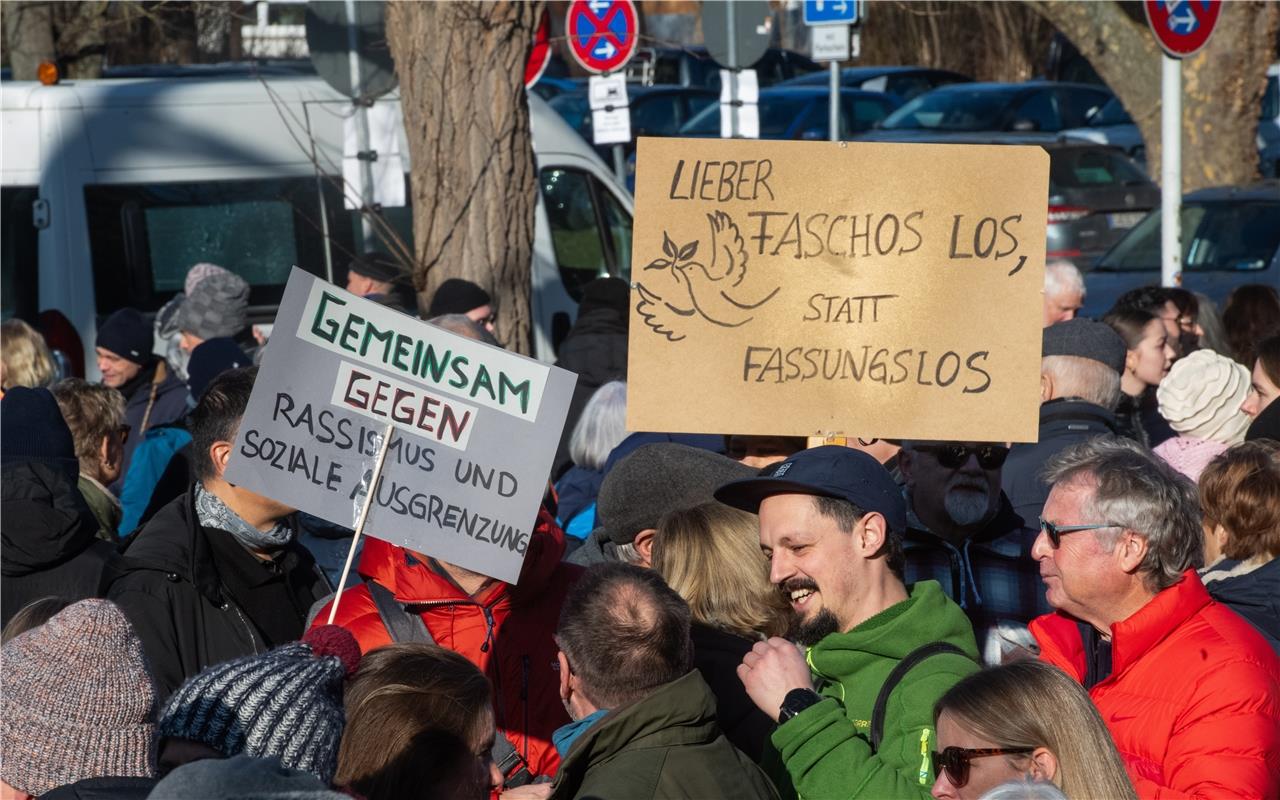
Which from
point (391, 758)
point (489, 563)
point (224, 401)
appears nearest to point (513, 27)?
point (224, 401)

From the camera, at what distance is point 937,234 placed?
401cm

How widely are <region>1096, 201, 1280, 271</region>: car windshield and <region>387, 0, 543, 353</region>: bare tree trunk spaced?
634 cm

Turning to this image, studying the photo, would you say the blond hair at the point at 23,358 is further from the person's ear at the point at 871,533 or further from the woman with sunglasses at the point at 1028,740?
the woman with sunglasses at the point at 1028,740

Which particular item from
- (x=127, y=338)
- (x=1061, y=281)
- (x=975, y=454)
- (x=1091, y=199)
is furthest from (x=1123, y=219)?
(x=975, y=454)

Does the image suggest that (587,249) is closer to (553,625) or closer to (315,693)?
(553,625)

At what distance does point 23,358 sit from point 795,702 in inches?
185

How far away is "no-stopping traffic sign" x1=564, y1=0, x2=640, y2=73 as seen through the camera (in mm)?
12594

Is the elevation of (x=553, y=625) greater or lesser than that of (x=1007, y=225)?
lesser

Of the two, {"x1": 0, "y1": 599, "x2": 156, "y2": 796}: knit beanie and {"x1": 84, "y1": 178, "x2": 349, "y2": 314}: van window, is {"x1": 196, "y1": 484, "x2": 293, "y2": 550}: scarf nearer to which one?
{"x1": 0, "y1": 599, "x2": 156, "y2": 796}: knit beanie

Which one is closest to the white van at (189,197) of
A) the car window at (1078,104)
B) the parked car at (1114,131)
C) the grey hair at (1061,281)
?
the grey hair at (1061,281)

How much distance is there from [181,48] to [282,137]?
697 inches

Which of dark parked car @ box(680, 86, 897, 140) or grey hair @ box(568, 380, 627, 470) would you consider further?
dark parked car @ box(680, 86, 897, 140)

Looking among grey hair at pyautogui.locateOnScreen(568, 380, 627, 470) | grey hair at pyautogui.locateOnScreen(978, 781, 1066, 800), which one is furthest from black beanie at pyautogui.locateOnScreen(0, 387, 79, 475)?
grey hair at pyautogui.locateOnScreen(978, 781, 1066, 800)

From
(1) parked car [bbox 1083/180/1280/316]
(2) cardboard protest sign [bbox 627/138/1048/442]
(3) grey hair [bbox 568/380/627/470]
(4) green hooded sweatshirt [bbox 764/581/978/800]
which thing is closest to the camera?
(4) green hooded sweatshirt [bbox 764/581/978/800]
